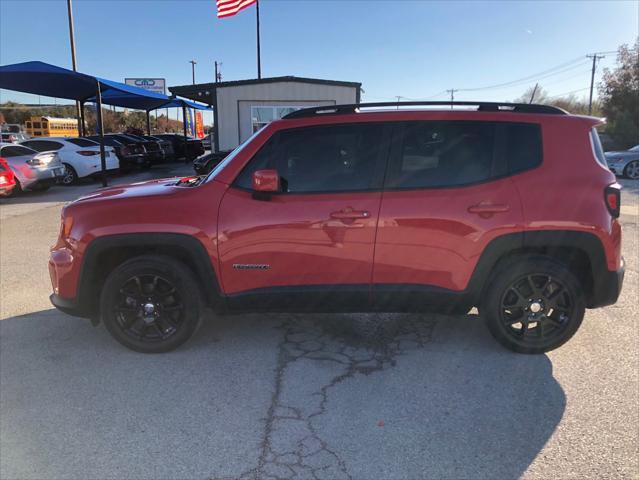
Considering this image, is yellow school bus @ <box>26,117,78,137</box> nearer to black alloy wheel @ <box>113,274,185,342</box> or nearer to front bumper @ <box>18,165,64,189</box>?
front bumper @ <box>18,165,64,189</box>

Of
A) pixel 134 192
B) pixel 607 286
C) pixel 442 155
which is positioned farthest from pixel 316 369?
pixel 607 286

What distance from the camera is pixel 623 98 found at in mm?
32094

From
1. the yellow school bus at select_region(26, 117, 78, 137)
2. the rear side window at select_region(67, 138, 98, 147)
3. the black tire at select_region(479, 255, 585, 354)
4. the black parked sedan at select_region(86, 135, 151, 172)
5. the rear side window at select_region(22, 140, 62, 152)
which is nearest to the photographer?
the black tire at select_region(479, 255, 585, 354)

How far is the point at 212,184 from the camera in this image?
3607 millimetres

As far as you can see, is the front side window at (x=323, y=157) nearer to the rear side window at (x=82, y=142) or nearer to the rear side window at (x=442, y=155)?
the rear side window at (x=442, y=155)

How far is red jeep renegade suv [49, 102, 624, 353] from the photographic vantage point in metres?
3.48

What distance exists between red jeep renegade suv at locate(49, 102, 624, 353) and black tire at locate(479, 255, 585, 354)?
0.03 feet

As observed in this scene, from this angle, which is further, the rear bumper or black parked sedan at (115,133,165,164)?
black parked sedan at (115,133,165,164)

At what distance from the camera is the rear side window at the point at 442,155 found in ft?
11.6

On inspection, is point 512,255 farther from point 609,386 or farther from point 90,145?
point 90,145

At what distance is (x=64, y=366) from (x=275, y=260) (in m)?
1.80

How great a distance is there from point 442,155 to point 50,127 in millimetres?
52545

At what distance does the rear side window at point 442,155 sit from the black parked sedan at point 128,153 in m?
17.5

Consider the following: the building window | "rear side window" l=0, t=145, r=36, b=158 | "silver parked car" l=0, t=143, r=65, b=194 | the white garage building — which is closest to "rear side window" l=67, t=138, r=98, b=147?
"silver parked car" l=0, t=143, r=65, b=194
